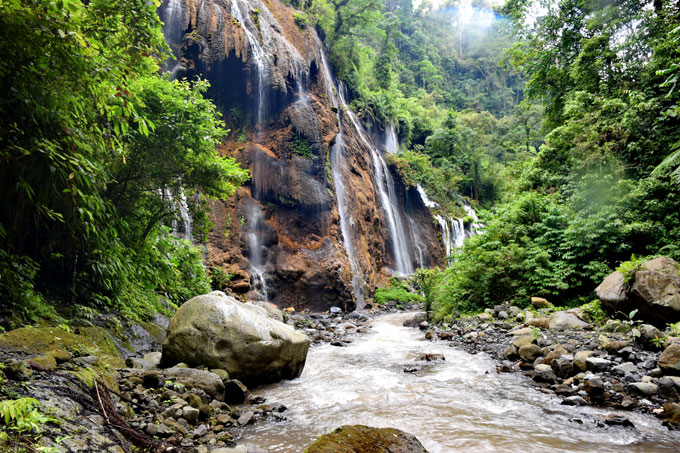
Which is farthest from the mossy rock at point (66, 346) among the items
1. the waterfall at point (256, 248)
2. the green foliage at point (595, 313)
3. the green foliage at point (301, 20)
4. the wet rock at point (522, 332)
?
the green foliage at point (301, 20)

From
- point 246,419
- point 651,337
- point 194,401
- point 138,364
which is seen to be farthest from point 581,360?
point 138,364

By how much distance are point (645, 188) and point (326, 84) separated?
1805 cm

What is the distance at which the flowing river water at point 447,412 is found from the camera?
372 cm

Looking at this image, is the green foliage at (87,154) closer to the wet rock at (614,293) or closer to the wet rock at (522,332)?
the wet rock at (522,332)

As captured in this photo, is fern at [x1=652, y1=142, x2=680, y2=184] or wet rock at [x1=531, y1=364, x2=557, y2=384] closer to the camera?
wet rock at [x1=531, y1=364, x2=557, y2=384]

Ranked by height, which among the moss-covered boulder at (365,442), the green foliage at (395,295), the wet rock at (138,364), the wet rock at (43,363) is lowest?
the green foliage at (395,295)

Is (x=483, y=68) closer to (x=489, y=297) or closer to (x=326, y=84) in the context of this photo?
(x=326, y=84)

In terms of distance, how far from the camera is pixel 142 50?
14.6 ft

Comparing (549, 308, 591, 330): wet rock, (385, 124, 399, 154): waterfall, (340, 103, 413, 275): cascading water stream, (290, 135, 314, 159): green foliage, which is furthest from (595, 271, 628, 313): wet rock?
(385, 124, 399, 154): waterfall

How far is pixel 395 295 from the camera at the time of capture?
2114 cm

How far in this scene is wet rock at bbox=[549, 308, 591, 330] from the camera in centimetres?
774

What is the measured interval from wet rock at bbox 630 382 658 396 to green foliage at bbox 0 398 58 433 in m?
6.23

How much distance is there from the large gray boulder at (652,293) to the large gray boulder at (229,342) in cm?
647

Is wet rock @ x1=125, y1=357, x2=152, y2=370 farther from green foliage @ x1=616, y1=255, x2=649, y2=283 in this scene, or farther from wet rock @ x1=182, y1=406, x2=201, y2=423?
green foliage @ x1=616, y1=255, x2=649, y2=283
